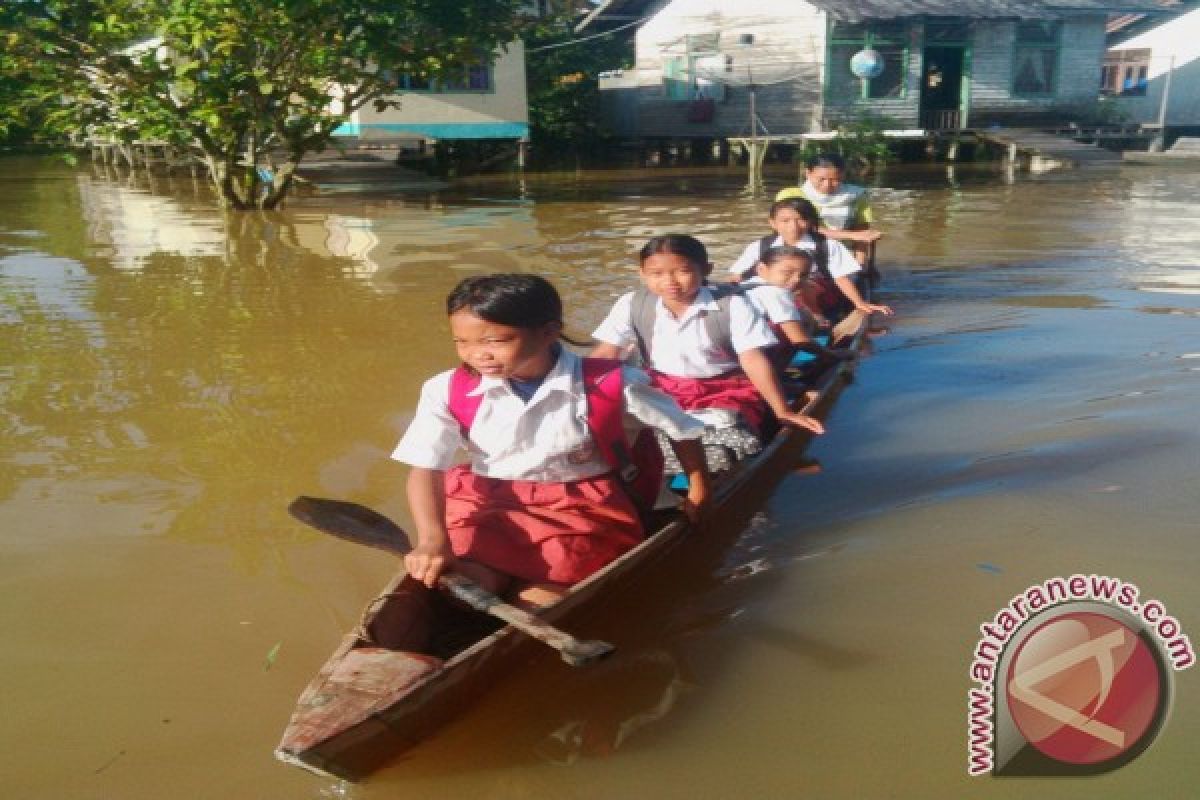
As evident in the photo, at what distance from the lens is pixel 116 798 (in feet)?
8.30

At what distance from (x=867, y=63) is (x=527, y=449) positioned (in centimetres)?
1935

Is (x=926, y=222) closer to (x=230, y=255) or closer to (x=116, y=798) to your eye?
(x=230, y=255)

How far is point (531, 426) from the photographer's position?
3.02 metres

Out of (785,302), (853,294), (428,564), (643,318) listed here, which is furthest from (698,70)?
(428,564)

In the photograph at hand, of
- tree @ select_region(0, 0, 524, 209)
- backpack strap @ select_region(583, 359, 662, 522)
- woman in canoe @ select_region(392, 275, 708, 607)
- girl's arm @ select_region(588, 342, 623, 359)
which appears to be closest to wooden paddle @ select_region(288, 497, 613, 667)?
woman in canoe @ select_region(392, 275, 708, 607)

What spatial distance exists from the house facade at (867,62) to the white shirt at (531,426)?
62.3 feet

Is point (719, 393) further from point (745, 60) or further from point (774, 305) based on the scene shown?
point (745, 60)

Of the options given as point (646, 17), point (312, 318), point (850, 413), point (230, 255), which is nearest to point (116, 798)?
point (850, 413)

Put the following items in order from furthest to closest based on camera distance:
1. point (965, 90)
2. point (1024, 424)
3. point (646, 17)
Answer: point (646, 17)
point (965, 90)
point (1024, 424)

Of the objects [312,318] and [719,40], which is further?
[719,40]

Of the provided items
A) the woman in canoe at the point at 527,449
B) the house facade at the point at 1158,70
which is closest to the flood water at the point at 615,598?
the woman in canoe at the point at 527,449

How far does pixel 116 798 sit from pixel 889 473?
11.3 ft

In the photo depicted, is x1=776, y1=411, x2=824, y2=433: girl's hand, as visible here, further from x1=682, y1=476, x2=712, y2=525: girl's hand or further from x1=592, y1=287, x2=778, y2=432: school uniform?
x1=682, y1=476, x2=712, y2=525: girl's hand

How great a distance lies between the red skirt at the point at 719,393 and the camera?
4.55m
